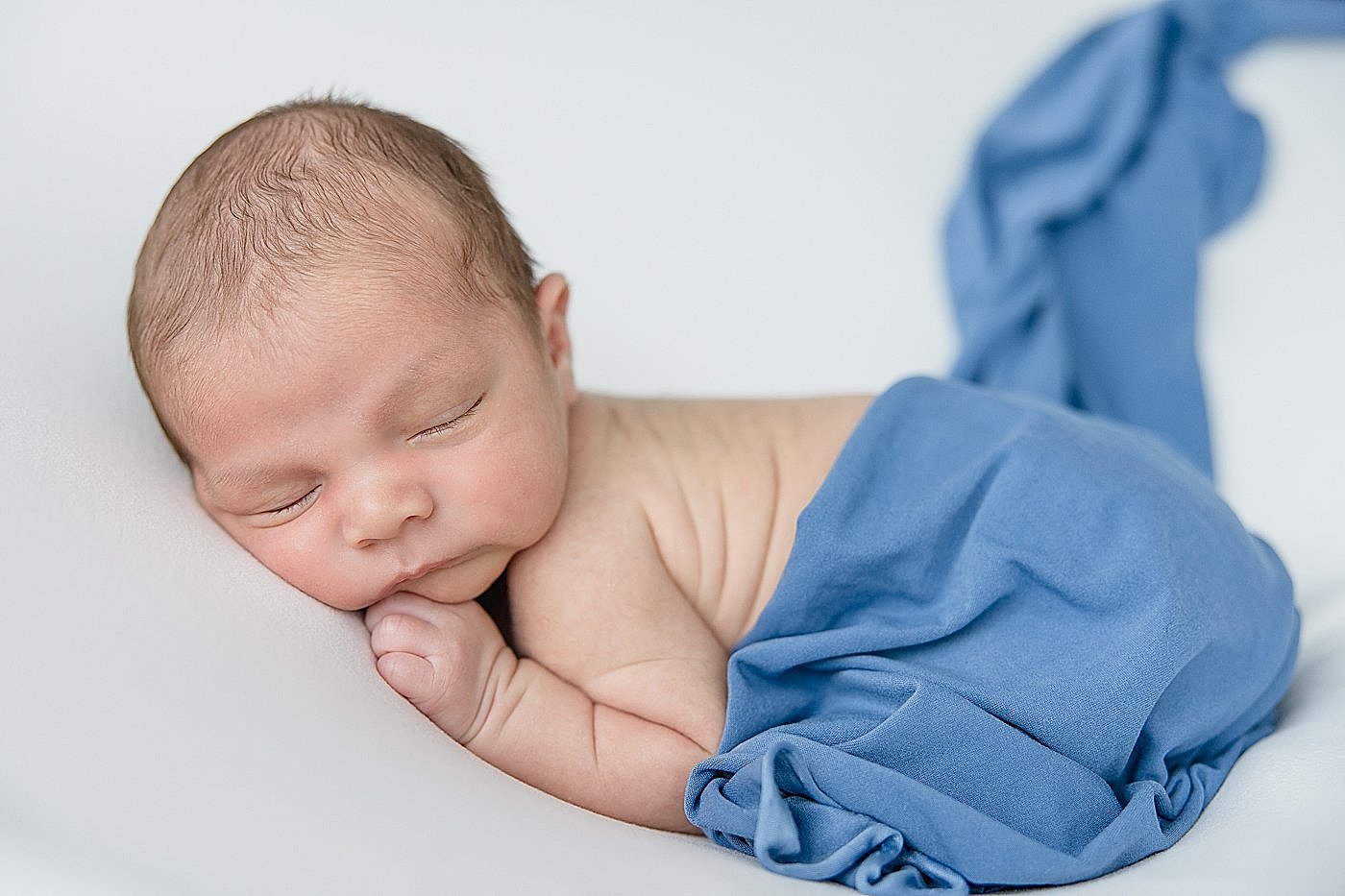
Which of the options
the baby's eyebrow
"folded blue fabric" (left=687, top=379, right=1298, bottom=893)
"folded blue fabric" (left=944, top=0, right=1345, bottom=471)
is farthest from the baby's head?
"folded blue fabric" (left=944, top=0, right=1345, bottom=471)

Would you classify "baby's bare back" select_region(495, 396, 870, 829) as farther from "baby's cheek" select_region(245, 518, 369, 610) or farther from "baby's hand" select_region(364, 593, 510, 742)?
"baby's cheek" select_region(245, 518, 369, 610)

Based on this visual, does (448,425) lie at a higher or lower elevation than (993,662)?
higher

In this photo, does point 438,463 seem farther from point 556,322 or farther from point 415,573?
point 556,322

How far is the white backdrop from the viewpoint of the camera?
0.90 m

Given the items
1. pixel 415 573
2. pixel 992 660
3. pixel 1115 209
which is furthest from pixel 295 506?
pixel 1115 209

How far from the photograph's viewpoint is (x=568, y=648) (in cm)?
124

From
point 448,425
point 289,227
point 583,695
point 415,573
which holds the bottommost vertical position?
point 583,695

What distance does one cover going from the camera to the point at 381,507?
110 centimetres

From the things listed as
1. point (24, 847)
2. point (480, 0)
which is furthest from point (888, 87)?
point (24, 847)

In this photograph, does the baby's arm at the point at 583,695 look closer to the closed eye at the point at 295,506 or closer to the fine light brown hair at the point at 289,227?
the closed eye at the point at 295,506

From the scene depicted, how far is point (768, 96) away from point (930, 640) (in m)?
1.18

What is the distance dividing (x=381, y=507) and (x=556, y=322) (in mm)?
286

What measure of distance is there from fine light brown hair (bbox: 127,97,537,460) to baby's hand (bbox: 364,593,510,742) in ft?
0.76

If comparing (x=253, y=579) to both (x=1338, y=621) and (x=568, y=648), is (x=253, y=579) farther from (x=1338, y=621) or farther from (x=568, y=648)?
(x=1338, y=621)
